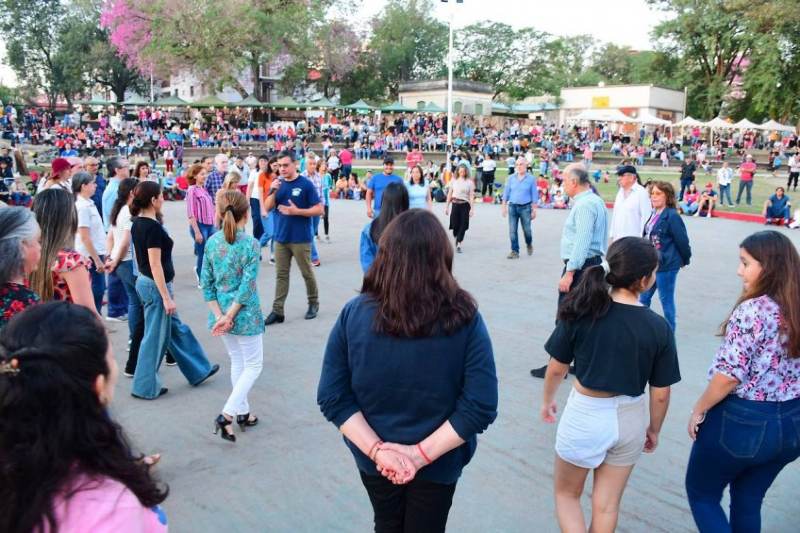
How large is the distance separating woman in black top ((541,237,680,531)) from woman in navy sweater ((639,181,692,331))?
3.65 meters

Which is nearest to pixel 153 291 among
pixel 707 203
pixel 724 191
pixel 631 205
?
pixel 631 205

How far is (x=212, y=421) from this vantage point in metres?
4.90

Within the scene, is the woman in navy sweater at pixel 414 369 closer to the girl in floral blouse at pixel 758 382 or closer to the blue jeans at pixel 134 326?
the girl in floral blouse at pixel 758 382

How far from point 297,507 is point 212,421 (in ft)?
4.86

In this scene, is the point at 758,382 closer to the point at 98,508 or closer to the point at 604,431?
the point at 604,431

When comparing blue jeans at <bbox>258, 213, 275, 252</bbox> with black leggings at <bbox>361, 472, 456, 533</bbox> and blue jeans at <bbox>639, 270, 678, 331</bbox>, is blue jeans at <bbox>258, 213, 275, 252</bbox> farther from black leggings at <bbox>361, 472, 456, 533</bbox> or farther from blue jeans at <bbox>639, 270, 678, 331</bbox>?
black leggings at <bbox>361, 472, 456, 533</bbox>

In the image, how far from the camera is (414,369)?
225 centimetres

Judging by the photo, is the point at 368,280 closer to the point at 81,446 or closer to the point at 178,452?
the point at 81,446

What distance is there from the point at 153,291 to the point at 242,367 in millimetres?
1085

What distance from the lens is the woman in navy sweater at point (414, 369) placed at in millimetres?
2250

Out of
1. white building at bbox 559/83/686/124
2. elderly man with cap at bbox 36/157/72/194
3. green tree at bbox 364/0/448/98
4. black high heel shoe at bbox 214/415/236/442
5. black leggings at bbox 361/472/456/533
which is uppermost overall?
green tree at bbox 364/0/448/98

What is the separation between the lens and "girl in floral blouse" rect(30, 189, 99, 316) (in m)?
3.54

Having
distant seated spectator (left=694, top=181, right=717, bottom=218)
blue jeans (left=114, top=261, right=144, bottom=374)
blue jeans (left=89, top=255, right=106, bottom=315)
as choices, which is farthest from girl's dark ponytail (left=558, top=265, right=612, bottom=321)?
distant seated spectator (left=694, top=181, right=717, bottom=218)

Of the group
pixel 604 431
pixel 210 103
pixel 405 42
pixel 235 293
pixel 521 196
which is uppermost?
pixel 405 42
